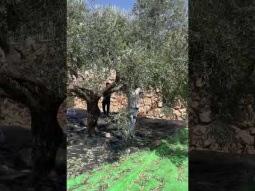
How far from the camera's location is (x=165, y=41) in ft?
21.8

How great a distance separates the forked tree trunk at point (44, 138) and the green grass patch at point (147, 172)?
446 mm

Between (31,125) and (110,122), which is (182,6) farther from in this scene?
(31,125)

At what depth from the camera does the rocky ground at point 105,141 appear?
21.4 ft

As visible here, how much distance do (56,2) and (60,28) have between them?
1.18 ft

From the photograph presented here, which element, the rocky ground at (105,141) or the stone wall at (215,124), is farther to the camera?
the rocky ground at (105,141)

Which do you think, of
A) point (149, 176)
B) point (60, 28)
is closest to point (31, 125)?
point (60, 28)

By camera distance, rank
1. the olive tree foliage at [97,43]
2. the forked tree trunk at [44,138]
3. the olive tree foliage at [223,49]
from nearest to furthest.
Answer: the olive tree foliage at [223,49] < the forked tree trunk at [44,138] < the olive tree foliage at [97,43]

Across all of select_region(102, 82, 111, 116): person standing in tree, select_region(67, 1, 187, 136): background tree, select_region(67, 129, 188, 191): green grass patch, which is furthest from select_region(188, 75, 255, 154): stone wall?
select_region(102, 82, 111, 116): person standing in tree

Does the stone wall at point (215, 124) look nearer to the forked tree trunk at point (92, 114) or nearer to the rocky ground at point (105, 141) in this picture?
the rocky ground at point (105, 141)

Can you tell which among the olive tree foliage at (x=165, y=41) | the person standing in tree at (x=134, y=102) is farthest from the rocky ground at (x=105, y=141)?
the olive tree foliage at (x=165, y=41)

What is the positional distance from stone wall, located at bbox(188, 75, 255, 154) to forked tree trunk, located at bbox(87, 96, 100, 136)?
1336mm

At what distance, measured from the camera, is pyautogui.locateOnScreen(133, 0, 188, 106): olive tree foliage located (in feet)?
21.2

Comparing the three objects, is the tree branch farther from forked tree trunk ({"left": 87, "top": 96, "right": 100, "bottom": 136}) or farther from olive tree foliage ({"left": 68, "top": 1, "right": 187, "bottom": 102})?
forked tree trunk ({"left": 87, "top": 96, "right": 100, "bottom": 136})

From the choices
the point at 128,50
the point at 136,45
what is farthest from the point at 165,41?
the point at 128,50
